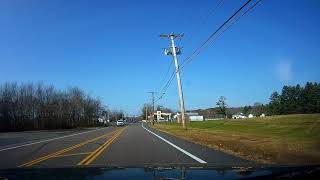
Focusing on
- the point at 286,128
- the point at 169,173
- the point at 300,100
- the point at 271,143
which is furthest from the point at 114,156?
the point at 300,100

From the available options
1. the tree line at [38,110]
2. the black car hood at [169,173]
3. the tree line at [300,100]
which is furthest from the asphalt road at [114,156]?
the tree line at [300,100]

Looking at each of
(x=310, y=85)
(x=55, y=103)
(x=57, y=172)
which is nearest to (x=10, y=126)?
(x=55, y=103)

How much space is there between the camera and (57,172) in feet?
27.3

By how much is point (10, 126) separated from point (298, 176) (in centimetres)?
9584

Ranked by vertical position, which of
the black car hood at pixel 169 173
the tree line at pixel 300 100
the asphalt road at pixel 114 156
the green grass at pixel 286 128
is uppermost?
the tree line at pixel 300 100

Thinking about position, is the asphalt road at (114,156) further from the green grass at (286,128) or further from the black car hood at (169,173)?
the green grass at (286,128)

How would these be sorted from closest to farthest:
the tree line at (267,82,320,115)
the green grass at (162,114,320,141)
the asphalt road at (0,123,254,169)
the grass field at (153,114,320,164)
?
the asphalt road at (0,123,254,169)
the grass field at (153,114,320,164)
the green grass at (162,114,320,141)
the tree line at (267,82,320,115)

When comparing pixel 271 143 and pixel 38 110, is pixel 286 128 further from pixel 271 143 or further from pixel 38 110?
pixel 38 110

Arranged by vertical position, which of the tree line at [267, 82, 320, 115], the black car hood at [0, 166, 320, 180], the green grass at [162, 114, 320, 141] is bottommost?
the black car hood at [0, 166, 320, 180]

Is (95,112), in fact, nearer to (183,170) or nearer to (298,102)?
(298,102)

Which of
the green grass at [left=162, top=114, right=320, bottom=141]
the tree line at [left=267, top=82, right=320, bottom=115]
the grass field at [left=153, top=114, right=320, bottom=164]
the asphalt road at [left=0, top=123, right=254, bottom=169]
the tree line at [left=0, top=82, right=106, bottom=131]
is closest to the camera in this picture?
the asphalt road at [left=0, top=123, right=254, bottom=169]

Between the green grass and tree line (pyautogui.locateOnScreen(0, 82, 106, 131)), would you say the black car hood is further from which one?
tree line (pyautogui.locateOnScreen(0, 82, 106, 131))

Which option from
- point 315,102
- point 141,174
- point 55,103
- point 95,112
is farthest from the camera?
point 95,112

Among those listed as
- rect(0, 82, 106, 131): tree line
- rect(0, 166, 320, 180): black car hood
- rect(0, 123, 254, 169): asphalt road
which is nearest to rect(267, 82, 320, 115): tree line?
rect(0, 82, 106, 131): tree line
